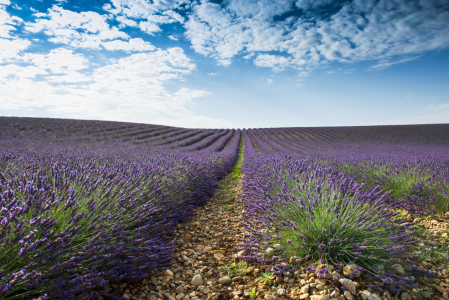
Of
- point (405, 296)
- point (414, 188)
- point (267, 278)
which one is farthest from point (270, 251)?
point (414, 188)

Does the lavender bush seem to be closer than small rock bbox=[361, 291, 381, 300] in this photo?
Yes

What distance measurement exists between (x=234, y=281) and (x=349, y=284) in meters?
1.04

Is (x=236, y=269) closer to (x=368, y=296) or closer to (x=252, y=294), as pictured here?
(x=252, y=294)

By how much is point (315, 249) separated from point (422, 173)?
412 cm

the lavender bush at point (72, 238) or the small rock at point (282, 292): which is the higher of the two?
the lavender bush at point (72, 238)

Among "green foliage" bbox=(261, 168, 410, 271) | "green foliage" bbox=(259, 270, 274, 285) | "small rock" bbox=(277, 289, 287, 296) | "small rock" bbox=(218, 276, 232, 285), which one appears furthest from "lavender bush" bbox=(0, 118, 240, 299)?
"green foliage" bbox=(261, 168, 410, 271)

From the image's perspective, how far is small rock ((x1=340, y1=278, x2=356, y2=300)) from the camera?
1679mm

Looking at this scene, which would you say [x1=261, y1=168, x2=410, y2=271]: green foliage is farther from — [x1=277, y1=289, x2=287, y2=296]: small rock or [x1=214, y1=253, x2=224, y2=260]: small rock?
[x1=214, y1=253, x2=224, y2=260]: small rock

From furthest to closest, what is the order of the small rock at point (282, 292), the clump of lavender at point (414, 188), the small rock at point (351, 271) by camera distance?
1. the clump of lavender at point (414, 188)
2. the small rock at point (282, 292)
3. the small rock at point (351, 271)

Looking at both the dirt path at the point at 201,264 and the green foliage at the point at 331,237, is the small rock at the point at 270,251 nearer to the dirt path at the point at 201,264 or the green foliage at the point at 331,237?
the green foliage at the point at 331,237

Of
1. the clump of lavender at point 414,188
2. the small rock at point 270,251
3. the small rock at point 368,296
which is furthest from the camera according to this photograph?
the clump of lavender at point 414,188

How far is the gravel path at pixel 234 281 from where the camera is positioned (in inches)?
68.3

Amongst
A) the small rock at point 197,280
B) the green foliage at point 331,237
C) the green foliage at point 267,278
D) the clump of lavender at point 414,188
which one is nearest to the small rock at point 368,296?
the green foliage at point 331,237

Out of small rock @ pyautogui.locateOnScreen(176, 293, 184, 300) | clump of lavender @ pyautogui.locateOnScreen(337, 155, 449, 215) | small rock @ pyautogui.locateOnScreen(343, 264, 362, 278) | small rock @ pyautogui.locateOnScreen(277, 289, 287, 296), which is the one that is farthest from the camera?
clump of lavender @ pyautogui.locateOnScreen(337, 155, 449, 215)
